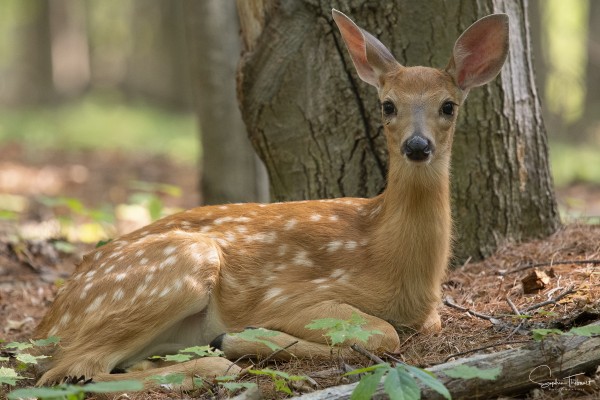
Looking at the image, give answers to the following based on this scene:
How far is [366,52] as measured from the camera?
16.1 feet

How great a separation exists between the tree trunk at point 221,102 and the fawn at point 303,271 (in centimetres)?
326

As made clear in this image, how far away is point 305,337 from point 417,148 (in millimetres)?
1217

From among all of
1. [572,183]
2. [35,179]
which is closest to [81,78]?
[35,179]

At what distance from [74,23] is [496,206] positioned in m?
24.2

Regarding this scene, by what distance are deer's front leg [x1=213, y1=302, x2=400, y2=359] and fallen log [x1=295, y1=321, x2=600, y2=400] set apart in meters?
0.81

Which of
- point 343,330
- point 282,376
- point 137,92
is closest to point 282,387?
→ point 282,376

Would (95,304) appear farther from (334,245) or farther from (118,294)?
(334,245)

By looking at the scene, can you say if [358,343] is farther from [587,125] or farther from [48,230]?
[587,125]

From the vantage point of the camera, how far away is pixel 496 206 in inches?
221

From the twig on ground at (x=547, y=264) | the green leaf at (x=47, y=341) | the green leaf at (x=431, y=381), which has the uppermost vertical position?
the green leaf at (x=431, y=381)

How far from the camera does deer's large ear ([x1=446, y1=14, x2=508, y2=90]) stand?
4.73 m

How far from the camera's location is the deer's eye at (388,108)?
465 centimetres

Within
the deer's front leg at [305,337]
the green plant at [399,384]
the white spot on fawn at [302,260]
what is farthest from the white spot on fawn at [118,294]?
the green plant at [399,384]

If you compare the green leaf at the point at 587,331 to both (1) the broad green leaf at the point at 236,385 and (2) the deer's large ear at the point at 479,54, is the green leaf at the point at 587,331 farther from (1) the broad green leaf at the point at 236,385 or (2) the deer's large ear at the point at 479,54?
(2) the deer's large ear at the point at 479,54
